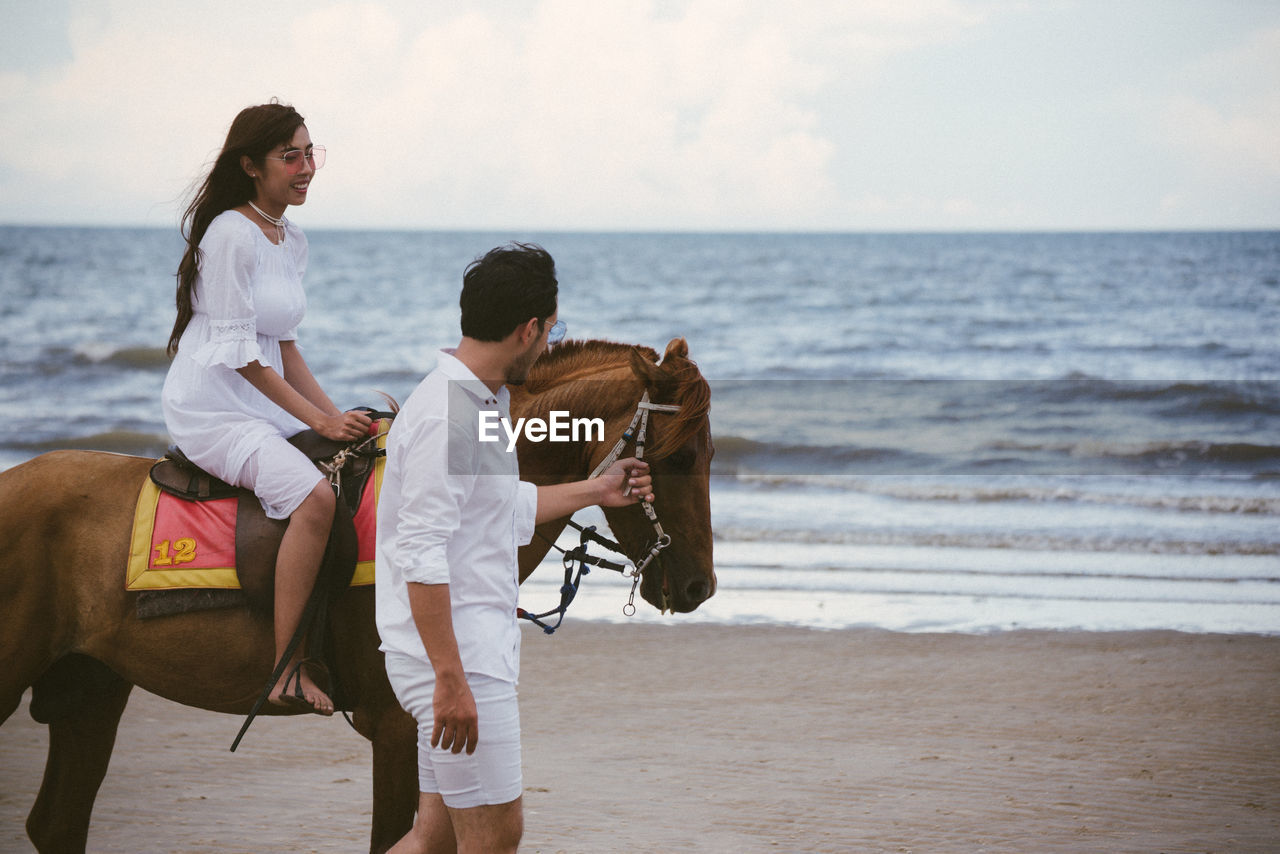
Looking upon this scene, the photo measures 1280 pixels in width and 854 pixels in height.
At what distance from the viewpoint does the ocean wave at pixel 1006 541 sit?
10.2m

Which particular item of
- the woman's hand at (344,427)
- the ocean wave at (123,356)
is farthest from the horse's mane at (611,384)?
the ocean wave at (123,356)

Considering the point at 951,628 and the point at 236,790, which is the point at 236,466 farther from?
the point at 951,628

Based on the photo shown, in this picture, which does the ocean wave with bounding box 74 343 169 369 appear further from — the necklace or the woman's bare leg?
the woman's bare leg

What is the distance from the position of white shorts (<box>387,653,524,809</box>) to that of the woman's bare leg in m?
0.86

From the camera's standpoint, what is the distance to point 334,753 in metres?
5.76

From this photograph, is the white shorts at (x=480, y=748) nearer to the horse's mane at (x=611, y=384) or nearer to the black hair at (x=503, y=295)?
the black hair at (x=503, y=295)

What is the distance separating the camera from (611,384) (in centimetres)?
320

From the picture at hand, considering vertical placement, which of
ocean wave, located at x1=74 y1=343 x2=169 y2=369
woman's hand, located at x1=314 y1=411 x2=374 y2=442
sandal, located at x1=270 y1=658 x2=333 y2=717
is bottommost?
ocean wave, located at x1=74 y1=343 x2=169 y2=369

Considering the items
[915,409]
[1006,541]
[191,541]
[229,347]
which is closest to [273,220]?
[229,347]

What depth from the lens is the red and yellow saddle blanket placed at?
3.15 m

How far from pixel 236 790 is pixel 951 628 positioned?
4.85m

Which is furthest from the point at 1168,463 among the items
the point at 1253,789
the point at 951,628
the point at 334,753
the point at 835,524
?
the point at 334,753

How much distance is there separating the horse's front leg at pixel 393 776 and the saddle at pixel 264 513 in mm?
398

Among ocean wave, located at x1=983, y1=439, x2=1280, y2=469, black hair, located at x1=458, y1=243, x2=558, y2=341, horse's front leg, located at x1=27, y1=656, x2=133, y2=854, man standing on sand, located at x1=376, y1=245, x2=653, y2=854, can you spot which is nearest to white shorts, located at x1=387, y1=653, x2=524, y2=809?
man standing on sand, located at x1=376, y1=245, x2=653, y2=854
